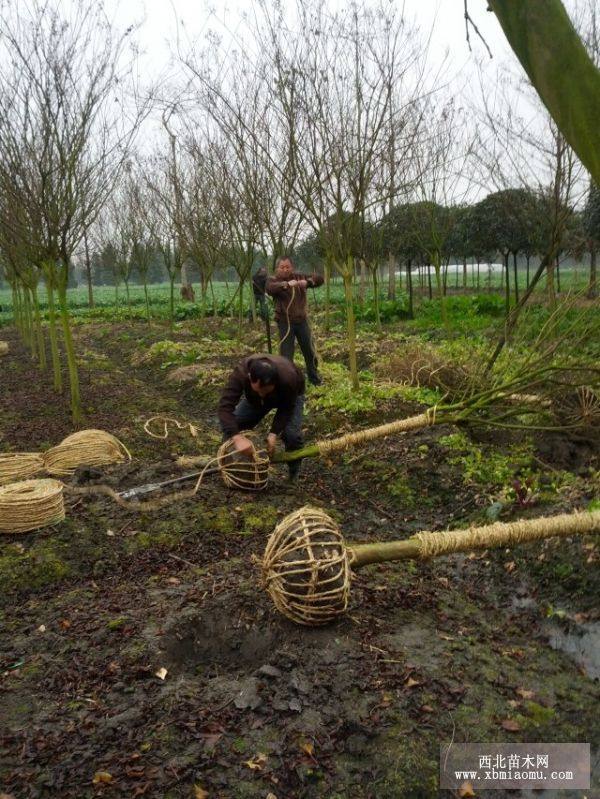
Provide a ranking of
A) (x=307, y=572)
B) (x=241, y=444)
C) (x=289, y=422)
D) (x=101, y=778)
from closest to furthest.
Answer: (x=101, y=778) < (x=307, y=572) < (x=241, y=444) < (x=289, y=422)

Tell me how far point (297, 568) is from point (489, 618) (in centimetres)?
134

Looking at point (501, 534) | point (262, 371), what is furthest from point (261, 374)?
point (501, 534)

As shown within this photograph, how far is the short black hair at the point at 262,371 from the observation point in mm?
4648

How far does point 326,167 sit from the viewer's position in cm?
811

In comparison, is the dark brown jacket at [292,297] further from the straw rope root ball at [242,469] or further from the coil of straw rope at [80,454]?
the straw rope root ball at [242,469]

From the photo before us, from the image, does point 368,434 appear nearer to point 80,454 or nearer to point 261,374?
point 261,374

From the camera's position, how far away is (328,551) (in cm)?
341

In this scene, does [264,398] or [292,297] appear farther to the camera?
[292,297]

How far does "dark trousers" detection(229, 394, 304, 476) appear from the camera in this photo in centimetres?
546

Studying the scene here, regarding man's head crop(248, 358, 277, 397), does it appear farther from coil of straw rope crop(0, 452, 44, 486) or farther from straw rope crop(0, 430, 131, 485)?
coil of straw rope crop(0, 452, 44, 486)

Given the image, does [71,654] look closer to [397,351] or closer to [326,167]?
[326,167]

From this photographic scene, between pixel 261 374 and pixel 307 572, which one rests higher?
pixel 261 374

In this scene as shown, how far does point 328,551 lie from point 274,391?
1921 mm

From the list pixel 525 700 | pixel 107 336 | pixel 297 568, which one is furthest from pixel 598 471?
pixel 107 336
